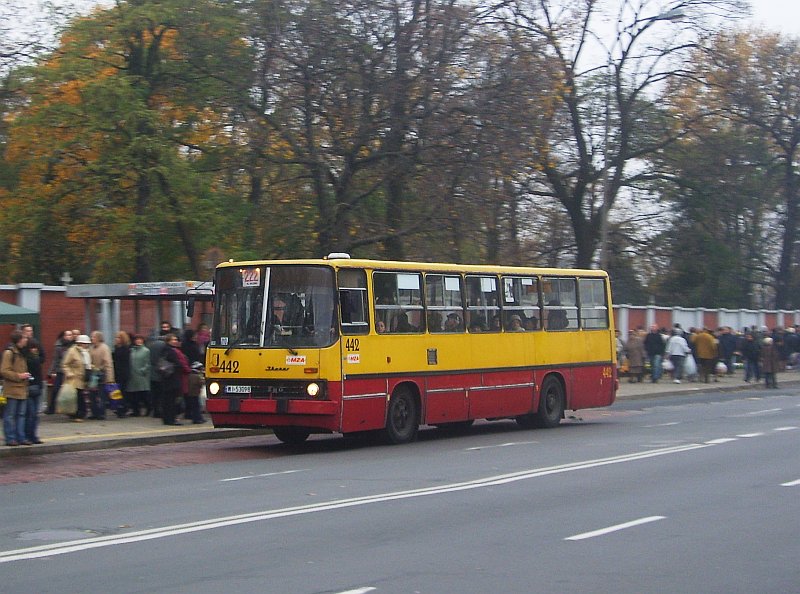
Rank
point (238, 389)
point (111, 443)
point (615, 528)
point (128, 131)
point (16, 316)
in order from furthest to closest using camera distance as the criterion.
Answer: point (128, 131)
point (16, 316)
point (111, 443)
point (238, 389)
point (615, 528)

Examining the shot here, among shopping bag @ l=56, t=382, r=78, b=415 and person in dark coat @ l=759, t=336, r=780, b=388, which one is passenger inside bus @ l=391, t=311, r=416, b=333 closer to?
shopping bag @ l=56, t=382, r=78, b=415

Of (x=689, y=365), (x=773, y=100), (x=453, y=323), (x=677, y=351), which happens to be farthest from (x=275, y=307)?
(x=773, y=100)

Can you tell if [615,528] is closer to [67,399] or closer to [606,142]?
[67,399]

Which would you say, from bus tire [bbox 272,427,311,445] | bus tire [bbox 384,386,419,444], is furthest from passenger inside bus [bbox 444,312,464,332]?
bus tire [bbox 272,427,311,445]

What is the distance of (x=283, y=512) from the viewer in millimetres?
10828

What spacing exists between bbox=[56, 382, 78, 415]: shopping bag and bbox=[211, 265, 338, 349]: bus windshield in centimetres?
407

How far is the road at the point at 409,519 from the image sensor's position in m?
7.87

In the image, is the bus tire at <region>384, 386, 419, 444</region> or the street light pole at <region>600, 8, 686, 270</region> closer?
the bus tire at <region>384, 386, 419, 444</region>

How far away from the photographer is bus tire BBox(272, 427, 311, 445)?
724 inches

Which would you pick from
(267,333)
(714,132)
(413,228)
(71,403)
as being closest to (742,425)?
(413,228)

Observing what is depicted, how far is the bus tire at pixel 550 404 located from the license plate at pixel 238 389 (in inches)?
261

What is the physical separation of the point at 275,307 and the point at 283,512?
21.7ft

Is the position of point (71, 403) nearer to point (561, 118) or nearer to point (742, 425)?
point (742, 425)

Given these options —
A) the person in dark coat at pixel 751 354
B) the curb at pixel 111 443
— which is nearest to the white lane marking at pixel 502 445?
the curb at pixel 111 443
